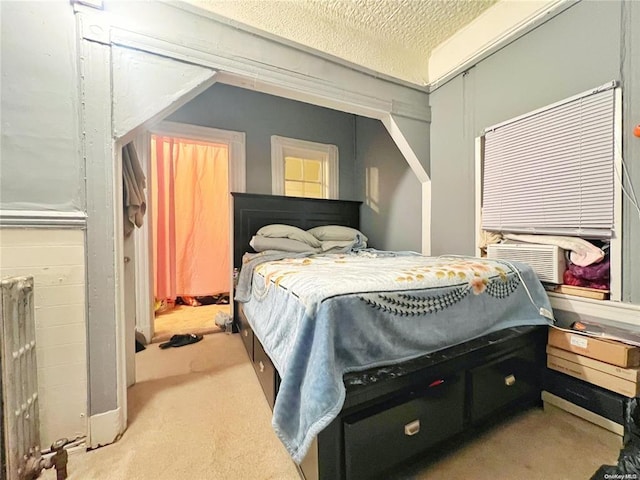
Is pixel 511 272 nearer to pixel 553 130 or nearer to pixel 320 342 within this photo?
pixel 553 130

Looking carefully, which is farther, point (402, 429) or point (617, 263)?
point (617, 263)

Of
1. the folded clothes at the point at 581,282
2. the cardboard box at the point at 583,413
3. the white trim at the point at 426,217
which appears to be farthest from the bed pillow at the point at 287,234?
the cardboard box at the point at 583,413

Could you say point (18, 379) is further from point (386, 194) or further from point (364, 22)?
point (386, 194)

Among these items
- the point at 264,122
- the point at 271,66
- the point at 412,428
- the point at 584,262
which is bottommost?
the point at 412,428

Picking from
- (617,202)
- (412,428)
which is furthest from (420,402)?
(617,202)

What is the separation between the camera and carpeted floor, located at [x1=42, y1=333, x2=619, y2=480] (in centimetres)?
119

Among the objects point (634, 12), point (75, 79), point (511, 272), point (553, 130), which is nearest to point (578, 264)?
point (511, 272)

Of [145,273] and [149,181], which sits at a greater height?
[149,181]

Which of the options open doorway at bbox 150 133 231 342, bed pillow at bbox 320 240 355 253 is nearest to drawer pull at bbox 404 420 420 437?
bed pillow at bbox 320 240 355 253

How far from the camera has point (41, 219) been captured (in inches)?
Answer: 49.6

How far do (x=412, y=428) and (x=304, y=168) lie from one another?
316cm

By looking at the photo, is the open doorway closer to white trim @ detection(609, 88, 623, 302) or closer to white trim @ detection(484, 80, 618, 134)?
white trim @ detection(484, 80, 618, 134)

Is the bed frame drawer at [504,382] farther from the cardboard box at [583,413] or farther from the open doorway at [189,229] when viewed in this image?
the open doorway at [189,229]

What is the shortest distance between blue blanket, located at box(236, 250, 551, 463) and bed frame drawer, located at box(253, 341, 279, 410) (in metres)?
0.13
